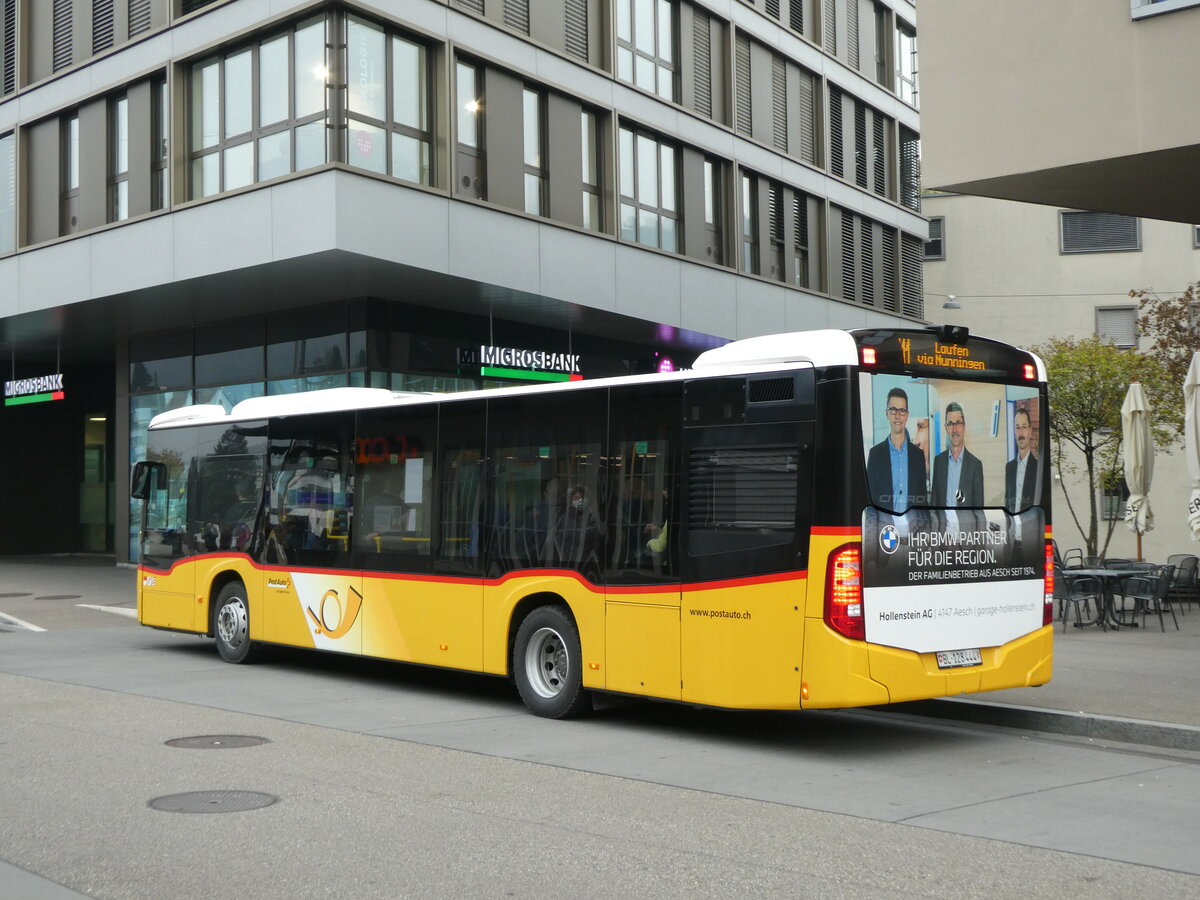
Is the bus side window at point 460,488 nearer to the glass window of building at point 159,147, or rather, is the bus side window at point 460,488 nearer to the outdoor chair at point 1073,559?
the outdoor chair at point 1073,559

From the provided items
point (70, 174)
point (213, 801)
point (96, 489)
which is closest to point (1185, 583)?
point (213, 801)

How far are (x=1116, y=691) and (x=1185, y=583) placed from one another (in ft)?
31.6

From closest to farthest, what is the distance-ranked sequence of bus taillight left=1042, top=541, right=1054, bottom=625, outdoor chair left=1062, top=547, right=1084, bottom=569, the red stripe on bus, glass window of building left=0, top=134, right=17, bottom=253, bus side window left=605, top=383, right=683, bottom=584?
the red stripe on bus
bus side window left=605, top=383, right=683, bottom=584
bus taillight left=1042, top=541, right=1054, bottom=625
outdoor chair left=1062, top=547, right=1084, bottom=569
glass window of building left=0, top=134, right=17, bottom=253

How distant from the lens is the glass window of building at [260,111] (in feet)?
66.8

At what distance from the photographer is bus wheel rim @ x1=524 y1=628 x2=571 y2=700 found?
11.0 m

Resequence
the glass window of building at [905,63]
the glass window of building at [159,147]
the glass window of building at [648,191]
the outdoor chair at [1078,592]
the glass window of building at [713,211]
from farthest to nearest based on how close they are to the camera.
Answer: the glass window of building at [905,63], the glass window of building at [713,211], the glass window of building at [648,191], the glass window of building at [159,147], the outdoor chair at [1078,592]

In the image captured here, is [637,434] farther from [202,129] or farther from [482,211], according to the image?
[202,129]

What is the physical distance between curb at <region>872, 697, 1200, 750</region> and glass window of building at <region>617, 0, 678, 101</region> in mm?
17499

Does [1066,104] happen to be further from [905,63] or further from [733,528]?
[905,63]

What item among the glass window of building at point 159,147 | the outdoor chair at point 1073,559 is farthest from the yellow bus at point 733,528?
the glass window of building at point 159,147

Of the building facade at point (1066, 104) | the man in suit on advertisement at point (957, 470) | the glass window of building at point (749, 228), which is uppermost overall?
the glass window of building at point (749, 228)

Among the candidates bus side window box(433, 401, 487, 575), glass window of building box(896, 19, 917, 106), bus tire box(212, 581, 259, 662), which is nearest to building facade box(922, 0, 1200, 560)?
bus side window box(433, 401, 487, 575)

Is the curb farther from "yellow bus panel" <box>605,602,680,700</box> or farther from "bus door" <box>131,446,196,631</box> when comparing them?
"bus door" <box>131,446,196,631</box>

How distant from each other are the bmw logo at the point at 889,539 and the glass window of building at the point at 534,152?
15333 millimetres
